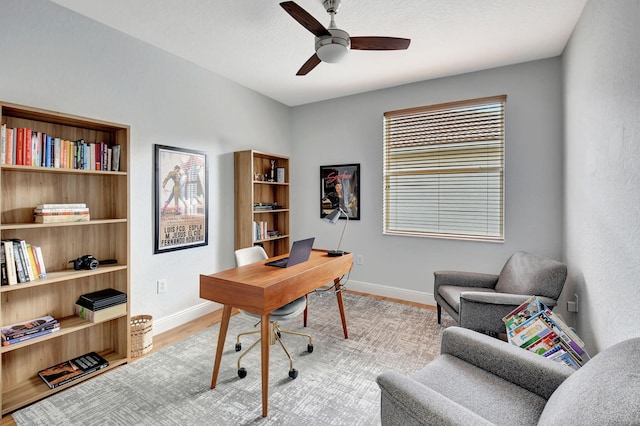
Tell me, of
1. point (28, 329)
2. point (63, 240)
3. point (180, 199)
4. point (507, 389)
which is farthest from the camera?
point (180, 199)

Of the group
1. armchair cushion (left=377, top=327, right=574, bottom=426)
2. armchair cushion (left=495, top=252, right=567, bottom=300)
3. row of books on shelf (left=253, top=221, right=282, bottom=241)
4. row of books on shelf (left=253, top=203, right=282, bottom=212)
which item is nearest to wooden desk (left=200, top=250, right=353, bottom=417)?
armchair cushion (left=377, top=327, right=574, bottom=426)

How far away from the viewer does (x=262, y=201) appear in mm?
4105

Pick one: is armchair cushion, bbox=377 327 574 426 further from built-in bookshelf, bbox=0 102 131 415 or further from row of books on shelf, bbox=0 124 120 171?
row of books on shelf, bbox=0 124 120 171

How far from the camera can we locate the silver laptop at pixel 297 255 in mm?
2232

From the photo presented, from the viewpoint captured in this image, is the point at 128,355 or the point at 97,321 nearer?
the point at 97,321

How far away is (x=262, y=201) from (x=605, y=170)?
3.40m

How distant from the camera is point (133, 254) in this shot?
8.80 feet

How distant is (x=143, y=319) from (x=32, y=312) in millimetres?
758

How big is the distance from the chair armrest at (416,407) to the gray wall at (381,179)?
2.63 meters

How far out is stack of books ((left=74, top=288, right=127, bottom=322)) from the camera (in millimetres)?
2176

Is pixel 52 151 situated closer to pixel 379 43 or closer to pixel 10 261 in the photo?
pixel 10 261

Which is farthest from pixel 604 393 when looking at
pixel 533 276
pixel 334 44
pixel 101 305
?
pixel 101 305

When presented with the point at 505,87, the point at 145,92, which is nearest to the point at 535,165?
the point at 505,87

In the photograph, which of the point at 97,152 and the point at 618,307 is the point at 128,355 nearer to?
the point at 97,152
